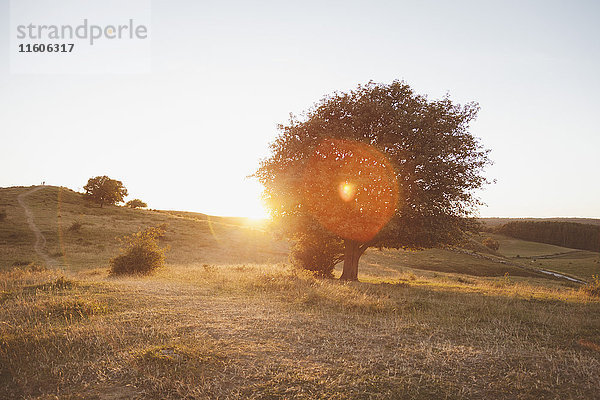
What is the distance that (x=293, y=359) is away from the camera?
25.8 ft

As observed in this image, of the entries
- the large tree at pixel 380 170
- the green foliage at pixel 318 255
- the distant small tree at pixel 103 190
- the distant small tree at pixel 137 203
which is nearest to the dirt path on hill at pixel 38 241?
the distant small tree at pixel 103 190

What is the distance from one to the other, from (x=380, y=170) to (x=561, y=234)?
159811 millimetres

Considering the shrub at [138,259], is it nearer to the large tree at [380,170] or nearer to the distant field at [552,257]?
the large tree at [380,170]

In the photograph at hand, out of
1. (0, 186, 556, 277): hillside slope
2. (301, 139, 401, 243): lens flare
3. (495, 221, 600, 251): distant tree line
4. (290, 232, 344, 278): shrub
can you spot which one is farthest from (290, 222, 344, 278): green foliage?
(495, 221, 600, 251): distant tree line

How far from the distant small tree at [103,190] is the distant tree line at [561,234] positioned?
156051 millimetres

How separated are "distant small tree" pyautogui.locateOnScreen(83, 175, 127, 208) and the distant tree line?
512 feet

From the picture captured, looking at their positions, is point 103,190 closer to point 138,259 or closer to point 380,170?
point 138,259

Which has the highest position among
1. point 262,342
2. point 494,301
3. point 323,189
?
point 323,189

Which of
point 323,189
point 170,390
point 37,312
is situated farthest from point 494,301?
point 37,312

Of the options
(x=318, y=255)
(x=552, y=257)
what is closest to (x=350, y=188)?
(x=318, y=255)

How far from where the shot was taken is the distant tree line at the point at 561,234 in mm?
135125

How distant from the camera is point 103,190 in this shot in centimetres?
9012

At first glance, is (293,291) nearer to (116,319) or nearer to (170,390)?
(116,319)

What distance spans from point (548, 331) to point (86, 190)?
103614 mm
